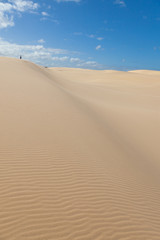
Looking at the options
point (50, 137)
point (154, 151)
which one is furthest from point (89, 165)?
point (154, 151)

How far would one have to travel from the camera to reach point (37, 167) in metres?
4.36

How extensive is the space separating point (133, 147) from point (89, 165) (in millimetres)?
3682

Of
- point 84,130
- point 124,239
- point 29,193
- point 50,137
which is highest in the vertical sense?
point 84,130

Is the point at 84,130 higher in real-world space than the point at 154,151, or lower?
higher

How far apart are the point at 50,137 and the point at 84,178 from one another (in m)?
2.12

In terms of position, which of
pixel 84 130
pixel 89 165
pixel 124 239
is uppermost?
pixel 84 130

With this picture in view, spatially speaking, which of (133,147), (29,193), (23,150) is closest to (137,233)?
(29,193)

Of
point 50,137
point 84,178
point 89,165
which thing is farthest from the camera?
point 50,137

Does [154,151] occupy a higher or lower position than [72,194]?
higher

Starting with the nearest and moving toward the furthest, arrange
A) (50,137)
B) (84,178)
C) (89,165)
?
(84,178), (89,165), (50,137)

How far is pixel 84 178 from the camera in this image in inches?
169

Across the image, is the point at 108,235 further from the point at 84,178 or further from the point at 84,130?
the point at 84,130

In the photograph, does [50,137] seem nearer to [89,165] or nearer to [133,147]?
[89,165]

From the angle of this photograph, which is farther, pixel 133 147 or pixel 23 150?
pixel 133 147
